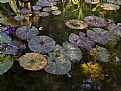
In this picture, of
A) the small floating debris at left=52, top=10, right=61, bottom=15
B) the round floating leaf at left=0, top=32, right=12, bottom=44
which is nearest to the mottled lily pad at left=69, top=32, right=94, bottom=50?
the small floating debris at left=52, top=10, right=61, bottom=15

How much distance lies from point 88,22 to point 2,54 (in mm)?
1338

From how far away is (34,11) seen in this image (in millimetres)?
3369

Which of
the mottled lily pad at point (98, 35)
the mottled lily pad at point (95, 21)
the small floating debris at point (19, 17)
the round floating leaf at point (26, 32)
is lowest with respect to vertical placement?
the mottled lily pad at point (98, 35)

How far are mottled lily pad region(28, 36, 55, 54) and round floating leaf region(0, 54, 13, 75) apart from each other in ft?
0.98

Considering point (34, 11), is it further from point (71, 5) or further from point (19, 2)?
point (71, 5)

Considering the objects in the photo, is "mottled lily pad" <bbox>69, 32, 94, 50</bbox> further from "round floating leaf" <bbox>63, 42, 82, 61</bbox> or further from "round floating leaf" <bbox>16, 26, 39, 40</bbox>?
"round floating leaf" <bbox>16, 26, 39, 40</bbox>

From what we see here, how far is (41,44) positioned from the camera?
2590mm

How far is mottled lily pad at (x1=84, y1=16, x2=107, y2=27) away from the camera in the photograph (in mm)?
3137

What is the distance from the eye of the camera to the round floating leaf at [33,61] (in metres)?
2.28

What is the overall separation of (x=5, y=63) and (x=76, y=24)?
1.22 metres

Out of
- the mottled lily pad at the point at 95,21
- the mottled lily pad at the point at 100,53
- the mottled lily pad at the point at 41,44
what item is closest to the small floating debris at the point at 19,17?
the mottled lily pad at the point at 41,44

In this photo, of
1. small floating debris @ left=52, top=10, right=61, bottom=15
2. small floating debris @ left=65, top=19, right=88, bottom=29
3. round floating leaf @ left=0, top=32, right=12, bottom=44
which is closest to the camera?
round floating leaf @ left=0, top=32, right=12, bottom=44

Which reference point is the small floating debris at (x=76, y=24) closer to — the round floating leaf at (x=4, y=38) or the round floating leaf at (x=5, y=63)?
the round floating leaf at (x=4, y=38)

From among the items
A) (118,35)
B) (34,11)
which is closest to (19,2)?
(34,11)
